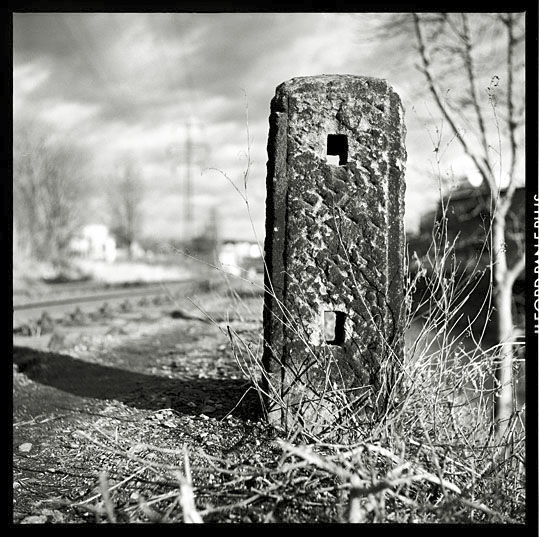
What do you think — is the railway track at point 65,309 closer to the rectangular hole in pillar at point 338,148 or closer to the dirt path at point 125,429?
the dirt path at point 125,429

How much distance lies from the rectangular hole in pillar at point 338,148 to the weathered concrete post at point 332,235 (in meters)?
0.03

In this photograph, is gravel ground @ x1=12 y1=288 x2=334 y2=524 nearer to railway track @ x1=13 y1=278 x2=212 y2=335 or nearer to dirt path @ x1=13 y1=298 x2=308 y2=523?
dirt path @ x1=13 y1=298 x2=308 y2=523

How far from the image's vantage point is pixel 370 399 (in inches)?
114

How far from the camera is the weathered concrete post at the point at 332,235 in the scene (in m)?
2.92

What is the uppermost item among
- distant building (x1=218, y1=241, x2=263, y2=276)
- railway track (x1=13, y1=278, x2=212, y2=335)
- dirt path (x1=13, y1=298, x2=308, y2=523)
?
distant building (x1=218, y1=241, x2=263, y2=276)

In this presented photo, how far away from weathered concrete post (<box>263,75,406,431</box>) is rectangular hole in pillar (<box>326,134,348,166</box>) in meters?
0.03

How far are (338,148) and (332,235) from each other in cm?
56

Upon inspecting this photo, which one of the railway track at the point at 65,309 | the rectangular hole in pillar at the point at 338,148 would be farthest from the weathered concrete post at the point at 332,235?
the railway track at the point at 65,309

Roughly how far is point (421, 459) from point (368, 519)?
1.98ft

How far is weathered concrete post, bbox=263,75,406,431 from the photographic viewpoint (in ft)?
9.59

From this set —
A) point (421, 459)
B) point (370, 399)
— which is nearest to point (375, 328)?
point (370, 399)

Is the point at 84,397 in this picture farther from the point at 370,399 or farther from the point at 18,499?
the point at 370,399

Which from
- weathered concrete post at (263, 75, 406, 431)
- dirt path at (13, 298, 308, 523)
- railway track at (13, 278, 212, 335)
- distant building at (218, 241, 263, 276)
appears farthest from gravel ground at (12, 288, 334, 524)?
railway track at (13, 278, 212, 335)

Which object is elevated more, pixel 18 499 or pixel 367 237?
pixel 367 237
